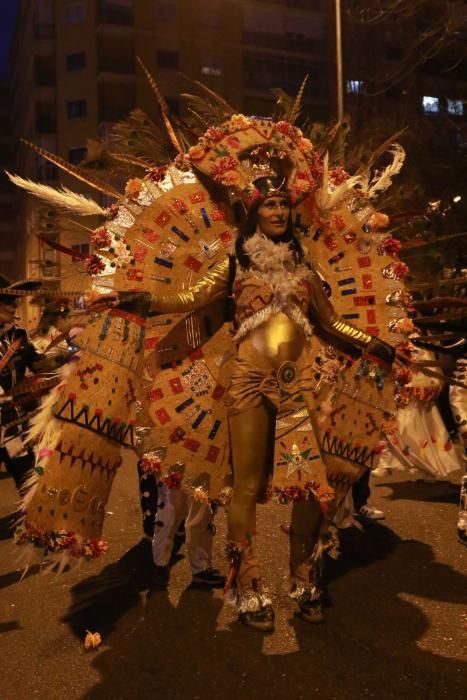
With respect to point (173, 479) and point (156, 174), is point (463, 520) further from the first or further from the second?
point (156, 174)

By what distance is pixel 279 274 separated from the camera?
12.7 feet

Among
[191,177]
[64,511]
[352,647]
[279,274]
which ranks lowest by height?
[352,647]

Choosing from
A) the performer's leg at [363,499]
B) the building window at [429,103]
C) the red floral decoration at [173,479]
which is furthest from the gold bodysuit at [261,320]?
the building window at [429,103]

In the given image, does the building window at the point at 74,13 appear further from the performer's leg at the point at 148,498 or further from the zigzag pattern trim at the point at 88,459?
the zigzag pattern trim at the point at 88,459

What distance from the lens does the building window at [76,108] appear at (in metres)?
33.4

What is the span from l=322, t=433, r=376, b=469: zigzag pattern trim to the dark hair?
1.04m

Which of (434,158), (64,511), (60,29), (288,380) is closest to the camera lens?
(64,511)

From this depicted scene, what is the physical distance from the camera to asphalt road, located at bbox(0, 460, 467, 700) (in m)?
3.22

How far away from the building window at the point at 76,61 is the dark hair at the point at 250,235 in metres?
32.8

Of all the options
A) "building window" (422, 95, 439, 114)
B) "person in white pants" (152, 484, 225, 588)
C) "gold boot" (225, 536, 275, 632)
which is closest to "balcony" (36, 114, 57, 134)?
"building window" (422, 95, 439, 114)

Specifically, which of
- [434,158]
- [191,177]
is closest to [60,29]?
[434,158]

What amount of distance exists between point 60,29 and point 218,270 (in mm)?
34479

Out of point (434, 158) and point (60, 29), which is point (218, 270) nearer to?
point (434, 158)

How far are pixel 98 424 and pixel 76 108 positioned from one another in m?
33.0
